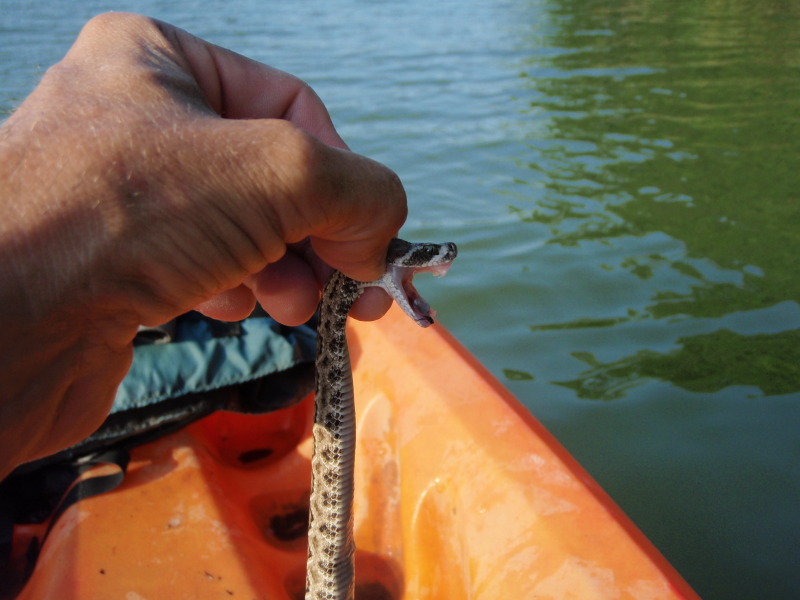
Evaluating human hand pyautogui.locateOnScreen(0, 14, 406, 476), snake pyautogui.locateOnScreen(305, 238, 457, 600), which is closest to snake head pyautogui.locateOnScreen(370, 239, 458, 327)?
snake pyautogui.locateOnScreen(305, 238, 457, 600)

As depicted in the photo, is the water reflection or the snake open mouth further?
the water reflection

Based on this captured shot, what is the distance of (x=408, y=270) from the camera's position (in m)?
2.69

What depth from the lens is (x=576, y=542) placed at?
2.56 metres

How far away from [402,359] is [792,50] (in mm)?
13037

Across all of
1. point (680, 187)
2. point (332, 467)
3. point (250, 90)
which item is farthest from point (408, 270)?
point (680, 187)

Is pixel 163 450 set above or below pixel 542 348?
above

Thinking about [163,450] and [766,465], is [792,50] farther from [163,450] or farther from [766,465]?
[163,450]

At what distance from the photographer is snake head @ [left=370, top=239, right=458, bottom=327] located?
102 inches

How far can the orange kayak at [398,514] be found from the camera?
8.53ft

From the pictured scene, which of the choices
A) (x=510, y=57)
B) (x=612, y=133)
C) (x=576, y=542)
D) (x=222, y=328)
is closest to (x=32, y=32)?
(x=510, y=57)

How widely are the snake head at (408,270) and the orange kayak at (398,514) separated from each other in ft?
2.39

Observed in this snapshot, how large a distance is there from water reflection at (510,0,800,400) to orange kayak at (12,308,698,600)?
6.42 ft

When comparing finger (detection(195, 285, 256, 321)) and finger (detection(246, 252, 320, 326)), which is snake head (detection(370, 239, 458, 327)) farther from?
finger (detection(195, 285, 256, 321))

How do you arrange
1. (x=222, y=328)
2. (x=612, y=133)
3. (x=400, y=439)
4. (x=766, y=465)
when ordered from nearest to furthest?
(x=400, y=439), (x=222, y=328), (x=766, y=465), (x=612, y=133)
